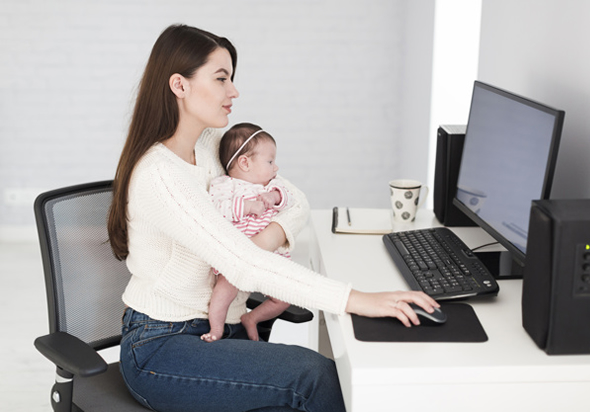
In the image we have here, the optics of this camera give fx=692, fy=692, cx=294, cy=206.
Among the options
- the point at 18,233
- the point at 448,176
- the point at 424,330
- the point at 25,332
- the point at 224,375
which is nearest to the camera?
the point at 424,330

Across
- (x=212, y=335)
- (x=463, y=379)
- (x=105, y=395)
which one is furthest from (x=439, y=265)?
(x=105, y=395)

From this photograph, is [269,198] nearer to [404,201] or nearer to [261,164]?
[261,164]

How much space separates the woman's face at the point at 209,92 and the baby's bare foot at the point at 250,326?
0.46m

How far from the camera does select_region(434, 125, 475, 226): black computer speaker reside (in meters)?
1.87

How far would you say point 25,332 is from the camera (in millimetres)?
2887

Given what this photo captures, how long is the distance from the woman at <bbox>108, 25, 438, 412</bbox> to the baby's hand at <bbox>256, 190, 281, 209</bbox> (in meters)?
0.08

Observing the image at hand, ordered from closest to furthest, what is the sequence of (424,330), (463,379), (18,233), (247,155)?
(463,379) → (424,330) → (247,155) → (18,233)

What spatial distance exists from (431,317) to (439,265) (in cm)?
26

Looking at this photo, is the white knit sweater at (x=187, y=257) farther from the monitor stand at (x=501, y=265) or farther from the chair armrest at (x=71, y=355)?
the monitor stand at (x=501, y=265)

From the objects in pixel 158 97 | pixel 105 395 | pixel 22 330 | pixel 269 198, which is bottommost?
pixel 22 330

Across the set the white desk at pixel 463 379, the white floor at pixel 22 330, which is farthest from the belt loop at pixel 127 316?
the white floor at pixel 22 330

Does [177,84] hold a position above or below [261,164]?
above

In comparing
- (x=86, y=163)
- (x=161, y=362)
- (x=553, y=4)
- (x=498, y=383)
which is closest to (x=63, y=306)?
(x=161, y=362)

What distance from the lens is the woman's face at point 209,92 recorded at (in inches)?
59.3
